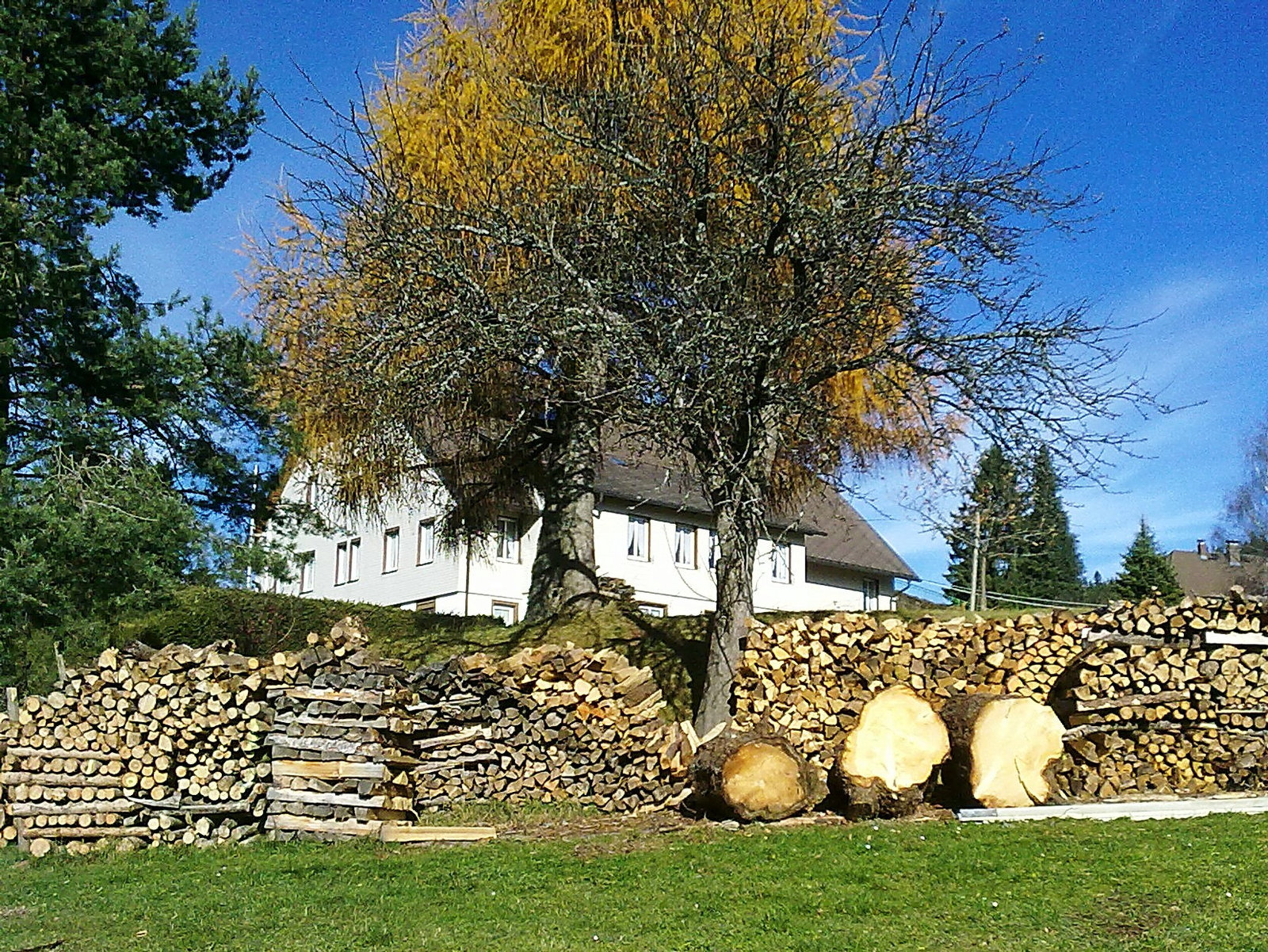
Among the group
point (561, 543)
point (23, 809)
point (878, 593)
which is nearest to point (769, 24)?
point (561, 543)

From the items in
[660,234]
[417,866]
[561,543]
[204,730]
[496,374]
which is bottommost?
[417,866]

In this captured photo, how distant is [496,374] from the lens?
46.1 ft

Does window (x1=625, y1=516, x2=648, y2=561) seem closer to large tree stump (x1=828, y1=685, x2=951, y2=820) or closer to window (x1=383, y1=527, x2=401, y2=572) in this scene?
window (x1=383, y1=527, x2=401, y2=572)

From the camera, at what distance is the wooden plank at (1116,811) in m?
8.85

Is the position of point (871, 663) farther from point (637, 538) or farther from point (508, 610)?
point (637, 538)

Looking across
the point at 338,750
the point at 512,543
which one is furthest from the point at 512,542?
the point at 338,750

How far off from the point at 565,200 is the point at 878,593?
32.4 m

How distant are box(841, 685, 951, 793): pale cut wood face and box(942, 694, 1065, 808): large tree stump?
238 mm

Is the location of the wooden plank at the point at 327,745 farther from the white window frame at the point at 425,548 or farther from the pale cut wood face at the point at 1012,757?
the white window frame at the point at 425,548

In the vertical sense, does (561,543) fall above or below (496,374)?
below

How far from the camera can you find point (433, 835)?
959 cm

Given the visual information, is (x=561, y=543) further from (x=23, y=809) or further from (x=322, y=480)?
(x=23, y=809)

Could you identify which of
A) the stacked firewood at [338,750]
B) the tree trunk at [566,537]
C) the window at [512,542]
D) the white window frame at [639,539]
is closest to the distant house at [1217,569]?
the white window frame at [639,539]

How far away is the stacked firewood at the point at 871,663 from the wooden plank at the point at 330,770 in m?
3.70
